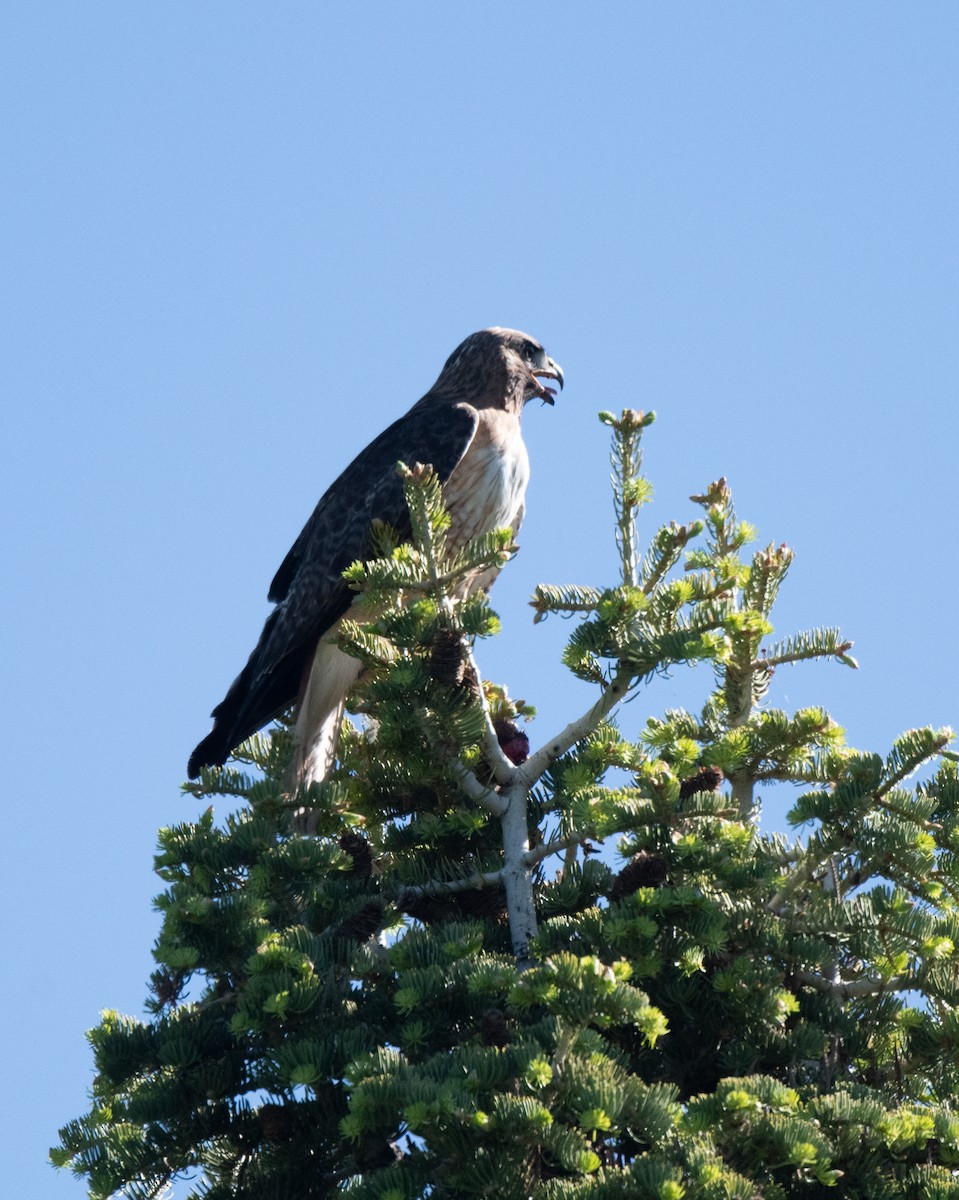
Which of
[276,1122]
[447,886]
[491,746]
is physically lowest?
[276,1122]

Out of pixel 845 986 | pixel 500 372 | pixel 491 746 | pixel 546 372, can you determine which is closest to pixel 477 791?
pixel 491 746

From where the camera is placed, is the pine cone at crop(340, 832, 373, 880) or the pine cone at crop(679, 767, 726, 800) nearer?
the pine cone at crop(679, 767, 726, 800)

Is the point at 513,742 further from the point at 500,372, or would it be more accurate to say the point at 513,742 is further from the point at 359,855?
the point at 500,372

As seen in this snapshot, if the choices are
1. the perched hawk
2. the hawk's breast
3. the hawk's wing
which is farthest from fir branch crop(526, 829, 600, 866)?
the hawk's breast

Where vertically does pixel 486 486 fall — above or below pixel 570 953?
above

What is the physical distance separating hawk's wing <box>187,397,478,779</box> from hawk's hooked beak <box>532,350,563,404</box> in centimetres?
79

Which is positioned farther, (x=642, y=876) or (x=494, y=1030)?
(x=642, y=876)

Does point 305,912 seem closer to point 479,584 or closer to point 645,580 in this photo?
point 645,580

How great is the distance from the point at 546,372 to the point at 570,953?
5.42 metres

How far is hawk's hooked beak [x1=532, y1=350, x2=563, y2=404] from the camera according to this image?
8539mm

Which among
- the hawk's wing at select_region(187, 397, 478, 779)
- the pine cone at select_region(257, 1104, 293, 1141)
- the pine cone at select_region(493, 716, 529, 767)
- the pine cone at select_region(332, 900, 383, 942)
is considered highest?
the hawk's wing at select_region(187, 397, 478, 779)

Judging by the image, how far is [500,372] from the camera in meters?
8.41

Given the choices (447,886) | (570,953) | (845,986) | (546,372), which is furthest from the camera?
(546,372)

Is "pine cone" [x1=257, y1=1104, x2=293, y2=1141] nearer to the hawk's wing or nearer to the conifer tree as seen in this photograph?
the conifer tree
